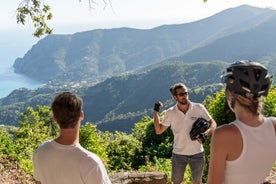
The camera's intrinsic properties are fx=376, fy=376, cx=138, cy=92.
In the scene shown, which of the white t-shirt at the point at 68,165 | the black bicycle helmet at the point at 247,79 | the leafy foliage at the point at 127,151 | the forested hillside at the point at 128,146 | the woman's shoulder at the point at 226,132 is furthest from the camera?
the leafy foliage at the point at 127,151

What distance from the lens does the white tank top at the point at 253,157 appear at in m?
2.19

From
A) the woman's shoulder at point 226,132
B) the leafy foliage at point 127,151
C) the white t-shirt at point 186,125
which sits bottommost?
the leafy foliage at point 127,151

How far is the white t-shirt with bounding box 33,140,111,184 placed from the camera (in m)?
2.62

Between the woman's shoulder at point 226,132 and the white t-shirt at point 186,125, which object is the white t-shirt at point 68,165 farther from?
the white t-shirt at point 186,125

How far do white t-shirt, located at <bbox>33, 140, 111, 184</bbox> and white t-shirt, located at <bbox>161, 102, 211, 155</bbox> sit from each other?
2.78 metres

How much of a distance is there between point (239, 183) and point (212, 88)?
488 ft

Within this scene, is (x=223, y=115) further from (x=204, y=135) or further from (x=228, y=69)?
(x=228, y=69)

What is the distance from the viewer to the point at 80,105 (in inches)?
105

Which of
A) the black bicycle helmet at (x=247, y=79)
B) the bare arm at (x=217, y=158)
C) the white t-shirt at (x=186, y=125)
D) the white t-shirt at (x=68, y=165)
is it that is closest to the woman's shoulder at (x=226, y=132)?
the bare arm at (x=217, y=158)

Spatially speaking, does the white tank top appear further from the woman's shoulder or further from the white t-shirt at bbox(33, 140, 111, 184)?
the white t-shirt at bbox(33, 140, 111, 184)

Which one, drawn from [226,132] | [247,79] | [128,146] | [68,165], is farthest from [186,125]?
[128,146]

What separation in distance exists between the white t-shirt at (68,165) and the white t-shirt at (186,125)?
278 centimetres

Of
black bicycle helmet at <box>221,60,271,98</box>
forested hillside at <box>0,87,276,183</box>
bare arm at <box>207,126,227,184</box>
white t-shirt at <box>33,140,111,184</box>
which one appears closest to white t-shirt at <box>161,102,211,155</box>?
forested hillside at <box>0,87,276,183</box>

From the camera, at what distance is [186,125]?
532cm
